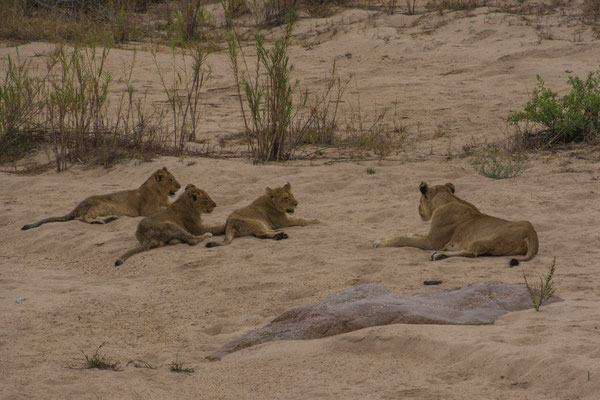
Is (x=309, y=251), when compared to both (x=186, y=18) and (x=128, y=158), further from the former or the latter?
(x=186, y=18)

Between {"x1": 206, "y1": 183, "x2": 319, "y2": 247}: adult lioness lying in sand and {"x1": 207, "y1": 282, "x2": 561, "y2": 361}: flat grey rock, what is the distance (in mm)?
2631

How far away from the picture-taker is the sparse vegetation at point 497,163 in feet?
34.2

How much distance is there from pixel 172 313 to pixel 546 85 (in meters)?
10.1

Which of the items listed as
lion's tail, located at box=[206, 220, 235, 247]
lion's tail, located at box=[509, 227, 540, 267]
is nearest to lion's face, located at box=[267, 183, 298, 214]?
lion's tail, located at box=[206, 220, 235, 247]

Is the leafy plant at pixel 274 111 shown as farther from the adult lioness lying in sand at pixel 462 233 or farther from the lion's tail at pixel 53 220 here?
the adult lioness lying in sand at pixel 462 233

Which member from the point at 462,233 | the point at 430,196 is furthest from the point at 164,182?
the point at 462,233

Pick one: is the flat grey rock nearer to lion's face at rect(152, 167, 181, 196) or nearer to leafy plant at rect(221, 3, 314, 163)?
lion's face at rect(152, 167, 181, 196)

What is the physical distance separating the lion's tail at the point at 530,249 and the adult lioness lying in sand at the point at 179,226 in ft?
11.1

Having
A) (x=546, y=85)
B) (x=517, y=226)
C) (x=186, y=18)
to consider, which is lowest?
(x=517, y=226)

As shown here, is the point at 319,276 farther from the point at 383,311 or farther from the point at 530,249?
the point at 530,249

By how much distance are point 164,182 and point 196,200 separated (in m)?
1.24

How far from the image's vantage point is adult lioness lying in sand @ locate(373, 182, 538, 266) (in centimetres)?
742

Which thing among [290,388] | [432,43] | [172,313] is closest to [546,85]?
[432,43]

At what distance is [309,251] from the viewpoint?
25.9 feet
